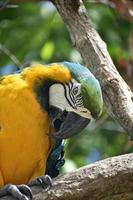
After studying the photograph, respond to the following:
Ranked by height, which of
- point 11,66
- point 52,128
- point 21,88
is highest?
point 21,88

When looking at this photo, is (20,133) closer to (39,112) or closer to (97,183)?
(39,112)

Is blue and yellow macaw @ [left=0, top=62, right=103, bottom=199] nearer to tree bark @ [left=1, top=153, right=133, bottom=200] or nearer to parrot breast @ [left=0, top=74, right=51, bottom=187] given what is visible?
parrot breast @ [left=0, top=74, right=51, bottom=187]

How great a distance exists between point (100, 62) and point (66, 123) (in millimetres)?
286

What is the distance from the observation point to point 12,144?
2.75 m

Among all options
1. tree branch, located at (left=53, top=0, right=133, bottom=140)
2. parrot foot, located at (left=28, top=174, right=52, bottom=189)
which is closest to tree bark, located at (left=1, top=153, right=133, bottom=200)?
parrot foot, located at (left=28, top=174, right=52, bottom=189)

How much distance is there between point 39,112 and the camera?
2.79 metres

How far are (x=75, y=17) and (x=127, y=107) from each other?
0.47m

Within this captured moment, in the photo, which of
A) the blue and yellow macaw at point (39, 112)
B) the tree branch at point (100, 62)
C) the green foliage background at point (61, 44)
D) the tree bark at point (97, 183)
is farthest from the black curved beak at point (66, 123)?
the green foliage background at point (61, 44)

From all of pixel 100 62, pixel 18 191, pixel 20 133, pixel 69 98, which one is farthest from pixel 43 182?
pixel 100 62

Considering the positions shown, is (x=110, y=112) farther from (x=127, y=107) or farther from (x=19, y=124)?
(x=19, y=124)

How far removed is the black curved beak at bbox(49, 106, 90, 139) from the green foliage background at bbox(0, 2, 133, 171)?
3.34 ft

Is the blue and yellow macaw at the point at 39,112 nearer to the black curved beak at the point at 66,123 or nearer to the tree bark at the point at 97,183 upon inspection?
the black curved beak at the point at 66,123

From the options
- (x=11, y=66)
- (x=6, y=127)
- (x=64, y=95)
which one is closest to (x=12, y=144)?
(x=6, y=127)

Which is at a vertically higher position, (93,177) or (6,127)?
(6,127)
